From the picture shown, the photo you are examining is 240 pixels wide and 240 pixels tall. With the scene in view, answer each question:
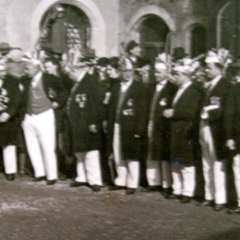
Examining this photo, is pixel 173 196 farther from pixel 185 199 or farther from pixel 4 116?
pixel 4 116

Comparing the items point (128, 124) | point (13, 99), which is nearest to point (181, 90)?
point (128, 124)

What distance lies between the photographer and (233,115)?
5.22 meters

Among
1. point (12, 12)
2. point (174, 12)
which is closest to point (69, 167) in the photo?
point (12, 12)

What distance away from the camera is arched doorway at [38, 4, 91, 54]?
9906 millimetres

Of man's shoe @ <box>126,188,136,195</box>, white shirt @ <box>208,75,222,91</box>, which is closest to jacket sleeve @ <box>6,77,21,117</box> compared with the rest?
man's shoe @ <box>126,188,136,195</box>

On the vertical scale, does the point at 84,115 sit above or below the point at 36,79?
below

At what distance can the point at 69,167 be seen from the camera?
24.3 feet

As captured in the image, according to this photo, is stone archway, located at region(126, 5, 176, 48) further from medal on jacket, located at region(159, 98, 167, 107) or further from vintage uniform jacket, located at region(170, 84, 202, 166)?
vintage uniform jacket, located at region(170, 84, 202, 166)

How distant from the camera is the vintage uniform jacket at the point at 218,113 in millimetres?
5309

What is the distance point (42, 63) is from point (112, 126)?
4.87ft

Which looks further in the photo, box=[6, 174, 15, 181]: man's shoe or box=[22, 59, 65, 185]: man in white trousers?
box=[6, 174, 15, 181]: man's shoe

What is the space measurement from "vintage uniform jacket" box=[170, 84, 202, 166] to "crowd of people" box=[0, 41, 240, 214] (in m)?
0.01

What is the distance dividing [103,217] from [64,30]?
230 inches

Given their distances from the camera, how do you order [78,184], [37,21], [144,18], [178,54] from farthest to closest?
[144,18]
[37,21]
[178,54]
[78,184]
